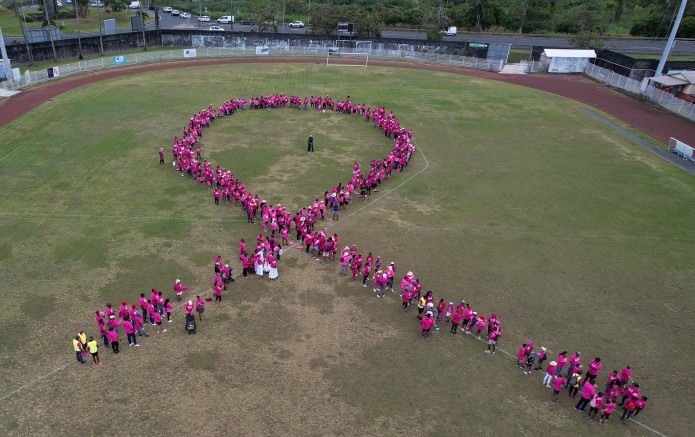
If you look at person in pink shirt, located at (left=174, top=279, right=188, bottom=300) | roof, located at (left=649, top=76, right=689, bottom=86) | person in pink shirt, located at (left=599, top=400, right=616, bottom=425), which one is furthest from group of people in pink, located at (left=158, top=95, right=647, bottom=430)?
roof, located at (left=649, top=76, right=689, bottom=86)

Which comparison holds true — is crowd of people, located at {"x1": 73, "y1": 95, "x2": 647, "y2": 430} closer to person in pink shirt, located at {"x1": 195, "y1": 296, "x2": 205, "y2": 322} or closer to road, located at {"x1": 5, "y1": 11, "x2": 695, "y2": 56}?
person in pink shirt, located at {"x1": 195, "y1": 296, "x2": 205, "y2": 322}

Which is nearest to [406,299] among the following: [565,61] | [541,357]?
[541,357]

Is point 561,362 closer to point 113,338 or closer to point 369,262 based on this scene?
point 369,262

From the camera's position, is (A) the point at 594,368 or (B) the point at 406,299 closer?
(A) the point at 594,368

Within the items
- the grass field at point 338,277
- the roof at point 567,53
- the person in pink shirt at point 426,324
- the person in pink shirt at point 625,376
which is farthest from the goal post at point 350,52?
the person in pink shirt at point 625,376

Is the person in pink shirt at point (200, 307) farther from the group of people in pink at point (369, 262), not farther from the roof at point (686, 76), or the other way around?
the roof at point (686, 76)

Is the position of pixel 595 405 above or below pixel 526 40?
below
